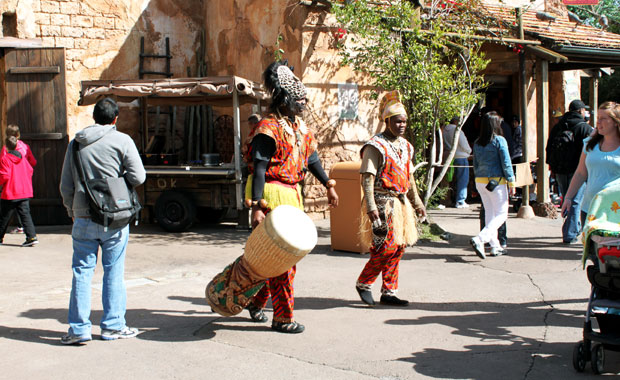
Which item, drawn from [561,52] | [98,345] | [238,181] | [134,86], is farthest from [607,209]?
[561,52]

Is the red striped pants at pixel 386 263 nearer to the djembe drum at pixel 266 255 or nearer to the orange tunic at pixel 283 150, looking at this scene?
the orange tunic at pixel 283 150

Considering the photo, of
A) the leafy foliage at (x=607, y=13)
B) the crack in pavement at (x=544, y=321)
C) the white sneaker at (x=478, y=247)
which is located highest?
the leafy foliage at (x=607, y=13)

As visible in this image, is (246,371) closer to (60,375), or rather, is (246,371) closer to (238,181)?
(60,375)

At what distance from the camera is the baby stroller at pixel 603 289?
13.3 ft

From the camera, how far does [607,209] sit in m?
4.28

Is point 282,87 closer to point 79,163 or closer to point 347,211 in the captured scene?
point 79,163

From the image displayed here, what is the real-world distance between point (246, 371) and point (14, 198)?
20.0ft

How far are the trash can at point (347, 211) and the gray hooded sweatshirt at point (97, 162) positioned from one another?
3906mm

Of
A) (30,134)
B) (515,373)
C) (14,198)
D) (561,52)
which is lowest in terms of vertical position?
(515,373)

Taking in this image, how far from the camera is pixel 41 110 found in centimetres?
1108

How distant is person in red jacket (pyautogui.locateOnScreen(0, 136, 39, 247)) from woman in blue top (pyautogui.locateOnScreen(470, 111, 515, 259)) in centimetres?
593

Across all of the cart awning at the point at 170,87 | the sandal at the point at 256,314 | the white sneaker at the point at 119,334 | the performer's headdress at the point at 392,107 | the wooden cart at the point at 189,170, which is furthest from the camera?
the wooden cart at the point at 189,170

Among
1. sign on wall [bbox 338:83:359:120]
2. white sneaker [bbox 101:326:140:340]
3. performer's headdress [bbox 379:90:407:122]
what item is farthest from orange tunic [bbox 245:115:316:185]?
sign on wall [bbox 338:83:359:120]

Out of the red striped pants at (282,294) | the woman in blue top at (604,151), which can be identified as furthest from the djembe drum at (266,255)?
the woman in blue top at (604,151)
